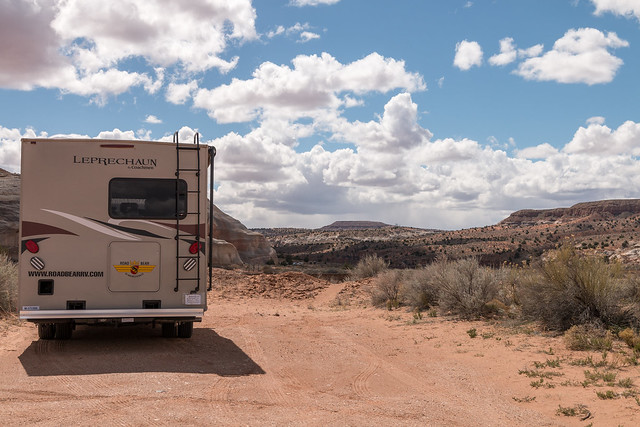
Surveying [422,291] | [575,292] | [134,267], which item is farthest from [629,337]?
[134,267]

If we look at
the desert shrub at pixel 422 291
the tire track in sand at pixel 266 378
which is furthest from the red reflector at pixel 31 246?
the desert shrub at pixel 422 291

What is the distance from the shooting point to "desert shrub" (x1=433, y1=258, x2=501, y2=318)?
1336cm

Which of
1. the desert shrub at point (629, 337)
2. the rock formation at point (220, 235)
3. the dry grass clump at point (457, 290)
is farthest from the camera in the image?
the rock formation at point (220, 235)

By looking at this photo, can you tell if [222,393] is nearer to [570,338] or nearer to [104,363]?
[104,363]

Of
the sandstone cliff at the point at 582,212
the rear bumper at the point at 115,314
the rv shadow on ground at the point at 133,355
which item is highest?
the sandstone cliff at the point at 582,212

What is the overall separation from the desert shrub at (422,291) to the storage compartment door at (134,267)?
27.7 feet

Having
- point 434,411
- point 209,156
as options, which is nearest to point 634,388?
point 434,411

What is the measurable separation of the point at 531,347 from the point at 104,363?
6.84 meters

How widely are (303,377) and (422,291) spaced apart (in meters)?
8.39

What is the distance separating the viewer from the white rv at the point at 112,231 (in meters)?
8.73

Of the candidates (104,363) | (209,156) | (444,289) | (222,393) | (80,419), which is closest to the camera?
(80,419)

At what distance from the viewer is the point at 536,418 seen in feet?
20.0

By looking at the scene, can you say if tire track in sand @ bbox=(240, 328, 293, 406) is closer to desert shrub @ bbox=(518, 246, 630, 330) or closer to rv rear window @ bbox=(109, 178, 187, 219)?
rv rear window @ bbox=(109, 178, 187, 219)

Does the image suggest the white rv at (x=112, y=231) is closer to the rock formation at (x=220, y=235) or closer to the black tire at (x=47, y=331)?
the black tire at (x=47, y=331)
